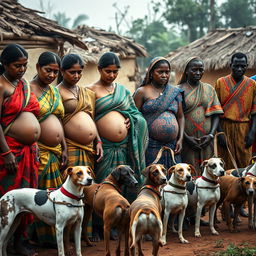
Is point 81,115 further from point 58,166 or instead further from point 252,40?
point 252,40

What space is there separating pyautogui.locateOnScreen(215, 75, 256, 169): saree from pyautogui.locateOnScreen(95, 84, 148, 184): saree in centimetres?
173

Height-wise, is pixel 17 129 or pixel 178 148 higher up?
pixel 17 129

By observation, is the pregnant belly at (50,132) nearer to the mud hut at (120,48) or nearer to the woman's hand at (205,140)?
the woman's hand at (205,140)

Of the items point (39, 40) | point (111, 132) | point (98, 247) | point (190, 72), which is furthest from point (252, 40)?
point (98, 247)

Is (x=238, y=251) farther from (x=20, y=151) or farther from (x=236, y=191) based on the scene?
(x=20, y=151)

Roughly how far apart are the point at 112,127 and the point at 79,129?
556mm

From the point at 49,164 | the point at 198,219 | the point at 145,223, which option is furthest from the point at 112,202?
the point at 198,219

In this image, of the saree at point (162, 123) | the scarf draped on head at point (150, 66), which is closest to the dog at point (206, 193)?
the saree at point (162, 123)

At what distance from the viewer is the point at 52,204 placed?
19.6ft

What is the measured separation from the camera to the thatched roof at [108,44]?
16797 millimetres

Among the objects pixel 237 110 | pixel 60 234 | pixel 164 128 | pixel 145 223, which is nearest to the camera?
pixel 145 223

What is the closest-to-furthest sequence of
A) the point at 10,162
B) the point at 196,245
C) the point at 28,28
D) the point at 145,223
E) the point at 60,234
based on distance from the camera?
the point at 145,223
the point at 60,234
the point at 10,162
the point at 196,245
the point at 28,28

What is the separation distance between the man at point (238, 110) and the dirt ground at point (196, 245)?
155 cm

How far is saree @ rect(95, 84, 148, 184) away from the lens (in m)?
7.32
